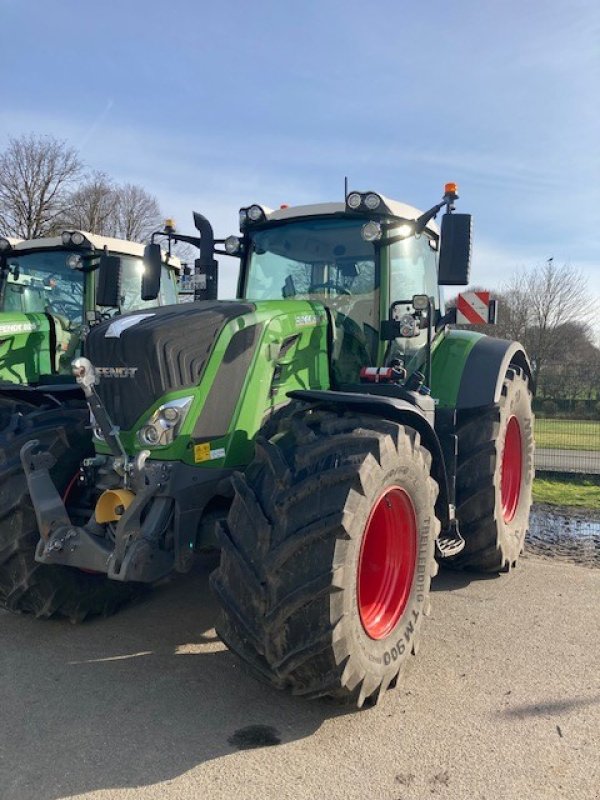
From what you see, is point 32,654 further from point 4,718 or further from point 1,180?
point 1,180

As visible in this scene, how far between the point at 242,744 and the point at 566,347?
2970 centimetres

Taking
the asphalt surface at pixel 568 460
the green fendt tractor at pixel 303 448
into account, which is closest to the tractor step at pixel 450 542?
the green fendt tractor at pixel 303 448

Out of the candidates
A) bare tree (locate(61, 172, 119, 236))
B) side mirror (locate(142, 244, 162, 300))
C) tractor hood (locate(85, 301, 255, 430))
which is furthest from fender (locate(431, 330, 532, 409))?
bare tree (locate(61, 172, 119, 236))

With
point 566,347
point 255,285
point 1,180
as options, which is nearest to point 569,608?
point 255,285

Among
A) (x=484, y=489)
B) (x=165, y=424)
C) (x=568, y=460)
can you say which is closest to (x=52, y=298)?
(x=165, y=424)

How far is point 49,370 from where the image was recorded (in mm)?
6715

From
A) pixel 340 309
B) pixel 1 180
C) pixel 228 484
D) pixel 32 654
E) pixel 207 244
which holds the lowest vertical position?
pixel 32 654

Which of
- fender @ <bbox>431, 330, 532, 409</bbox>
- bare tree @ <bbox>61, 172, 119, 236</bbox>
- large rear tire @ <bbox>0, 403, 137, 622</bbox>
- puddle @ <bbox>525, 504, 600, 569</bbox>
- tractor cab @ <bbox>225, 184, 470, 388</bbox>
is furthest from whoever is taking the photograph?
bare tree @ <bbox>61, 172, 119, 236</bbox>

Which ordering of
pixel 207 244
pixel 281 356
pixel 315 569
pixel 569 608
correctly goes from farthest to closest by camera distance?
pixel 207 244, pixel 569 608, pixel 281 356, pixel 315 569

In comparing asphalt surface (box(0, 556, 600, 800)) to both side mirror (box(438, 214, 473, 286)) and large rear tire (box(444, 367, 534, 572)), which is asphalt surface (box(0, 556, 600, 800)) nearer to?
large rear tire (box(444, 367, 534, 572))

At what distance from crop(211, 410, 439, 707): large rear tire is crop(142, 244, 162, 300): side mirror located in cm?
198

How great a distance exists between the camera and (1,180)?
3192cm

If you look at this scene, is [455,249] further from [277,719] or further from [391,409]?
[277,719]

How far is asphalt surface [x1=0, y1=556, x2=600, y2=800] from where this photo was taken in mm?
2732
